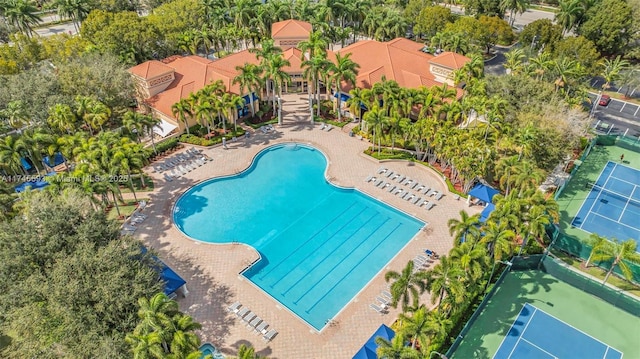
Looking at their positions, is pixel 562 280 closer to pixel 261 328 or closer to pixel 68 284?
pixel 261 328

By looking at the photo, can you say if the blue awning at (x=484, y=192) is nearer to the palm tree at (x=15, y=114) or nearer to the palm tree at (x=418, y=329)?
the palm tree at (x=418, y=329)

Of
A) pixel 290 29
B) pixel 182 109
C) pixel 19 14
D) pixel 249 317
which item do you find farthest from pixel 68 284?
pixel 19 14

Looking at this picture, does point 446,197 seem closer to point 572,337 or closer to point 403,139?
point 403,139

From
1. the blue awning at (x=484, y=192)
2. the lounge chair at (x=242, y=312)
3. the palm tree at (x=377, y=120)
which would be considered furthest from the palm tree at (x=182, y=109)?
the blue awning at (x=484, y=192)

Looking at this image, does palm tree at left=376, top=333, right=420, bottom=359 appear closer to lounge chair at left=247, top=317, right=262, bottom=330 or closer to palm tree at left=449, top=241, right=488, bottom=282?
palm tree at left=449, top=241, right=488, bottom=282

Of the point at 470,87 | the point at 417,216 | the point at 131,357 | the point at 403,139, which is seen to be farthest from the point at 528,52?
the point at 131,357
